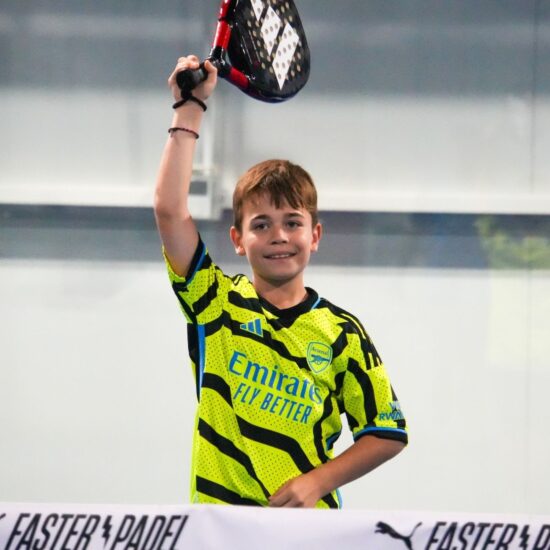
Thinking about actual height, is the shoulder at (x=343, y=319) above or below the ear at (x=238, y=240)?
below

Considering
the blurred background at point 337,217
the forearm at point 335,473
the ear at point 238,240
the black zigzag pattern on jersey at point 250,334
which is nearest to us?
the forearm at point 335,473

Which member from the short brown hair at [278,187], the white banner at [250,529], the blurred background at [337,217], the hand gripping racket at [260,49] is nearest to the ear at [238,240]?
the short brown hair at [278,187]

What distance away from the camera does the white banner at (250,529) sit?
4.28 feet

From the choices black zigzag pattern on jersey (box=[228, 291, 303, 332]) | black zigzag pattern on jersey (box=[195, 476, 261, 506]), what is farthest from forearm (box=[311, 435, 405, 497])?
black zigzag pattern on jersey (box=[228, 291, 303, 332])

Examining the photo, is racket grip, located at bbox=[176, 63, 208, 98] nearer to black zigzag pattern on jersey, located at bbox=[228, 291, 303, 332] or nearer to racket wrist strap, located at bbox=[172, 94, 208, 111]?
racket wrist strap, located at bbox=[172, 94, 208, 111]

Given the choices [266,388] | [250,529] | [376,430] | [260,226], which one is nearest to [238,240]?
[260,226]

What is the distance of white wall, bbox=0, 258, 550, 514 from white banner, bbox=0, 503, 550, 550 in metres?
2.64

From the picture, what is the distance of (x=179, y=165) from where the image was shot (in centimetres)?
167

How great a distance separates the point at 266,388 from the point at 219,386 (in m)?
0.07

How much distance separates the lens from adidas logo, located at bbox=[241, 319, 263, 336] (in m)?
1.78

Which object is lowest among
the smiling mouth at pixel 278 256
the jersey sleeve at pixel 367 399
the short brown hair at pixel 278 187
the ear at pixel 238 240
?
the jersey sleeve at pixel 367 399

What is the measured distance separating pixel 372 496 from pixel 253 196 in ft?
7.80

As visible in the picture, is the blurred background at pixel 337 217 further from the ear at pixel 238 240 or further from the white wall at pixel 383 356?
the ear at pixel 238 240

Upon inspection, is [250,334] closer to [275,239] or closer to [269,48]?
[275,239]
